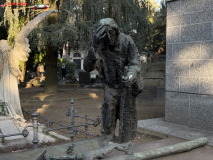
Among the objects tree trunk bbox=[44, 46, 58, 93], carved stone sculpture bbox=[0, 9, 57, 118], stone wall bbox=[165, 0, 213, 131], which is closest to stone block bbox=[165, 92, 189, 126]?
stone wall bbox=[165, 0, 213, 131]

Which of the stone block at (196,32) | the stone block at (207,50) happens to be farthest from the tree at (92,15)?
the stone block at (207,50)

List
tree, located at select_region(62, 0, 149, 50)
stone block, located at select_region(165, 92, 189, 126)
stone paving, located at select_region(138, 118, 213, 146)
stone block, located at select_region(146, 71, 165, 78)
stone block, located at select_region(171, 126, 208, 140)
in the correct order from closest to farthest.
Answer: stone block, located at select_region(171, 126, 208, 140) → stone paving, located at select_region(138, 118, 213, 146) → stone block, located at select_region(165, 92, 189, 126) → tree, located at select_region(62, 0, 149, 50) → stone block, located at select_region(146, 71, 165, 78)

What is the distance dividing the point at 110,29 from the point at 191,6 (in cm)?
377

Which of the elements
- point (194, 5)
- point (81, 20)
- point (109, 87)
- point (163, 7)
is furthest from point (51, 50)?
point (163, 7)

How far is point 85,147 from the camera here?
3.51m

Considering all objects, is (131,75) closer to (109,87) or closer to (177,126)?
(109,87)

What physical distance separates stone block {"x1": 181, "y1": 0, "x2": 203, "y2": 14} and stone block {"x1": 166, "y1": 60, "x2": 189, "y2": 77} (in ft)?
4.32

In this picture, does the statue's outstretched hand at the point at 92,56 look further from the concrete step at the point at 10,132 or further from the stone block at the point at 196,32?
the stone block at the point at 196,32

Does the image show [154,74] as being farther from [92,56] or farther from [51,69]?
[92,56]

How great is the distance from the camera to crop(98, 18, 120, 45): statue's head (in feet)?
10.6

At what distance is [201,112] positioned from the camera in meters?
5.88

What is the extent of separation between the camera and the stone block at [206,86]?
18.8 feet

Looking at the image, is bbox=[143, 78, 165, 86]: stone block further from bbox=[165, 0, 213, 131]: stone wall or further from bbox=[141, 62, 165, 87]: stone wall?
bbox=[165, 0, 213, 131]: stone wall

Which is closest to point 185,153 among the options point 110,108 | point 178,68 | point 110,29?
point 110,108
